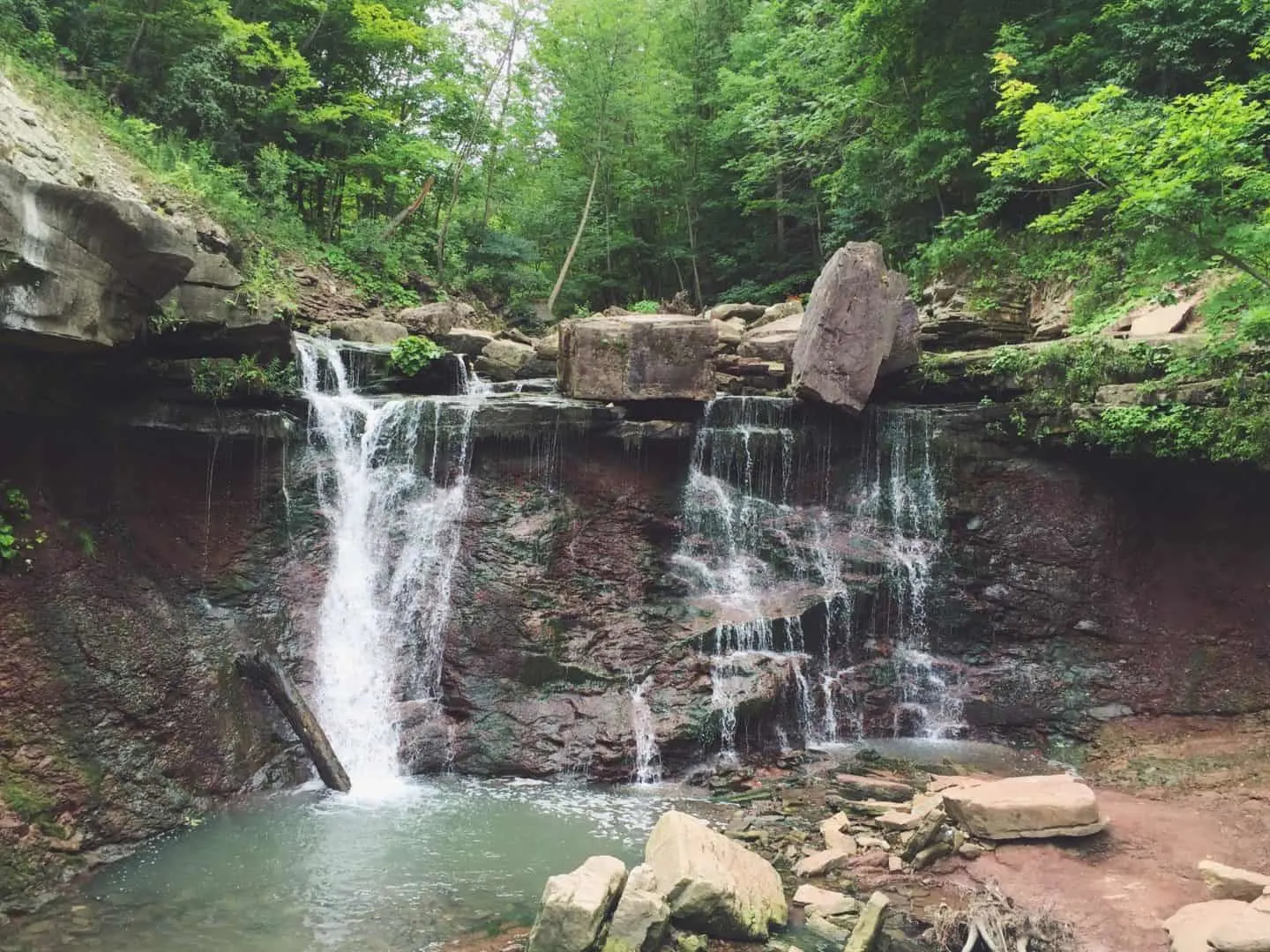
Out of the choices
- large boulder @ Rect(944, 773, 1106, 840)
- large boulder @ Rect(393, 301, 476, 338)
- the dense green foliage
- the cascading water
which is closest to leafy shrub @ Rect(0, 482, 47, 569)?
the dense green foliage

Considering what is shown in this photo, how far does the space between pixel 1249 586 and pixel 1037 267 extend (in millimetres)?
6705

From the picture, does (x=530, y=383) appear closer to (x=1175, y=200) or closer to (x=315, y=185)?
(x=1175, y=200)

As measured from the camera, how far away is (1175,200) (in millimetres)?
7426

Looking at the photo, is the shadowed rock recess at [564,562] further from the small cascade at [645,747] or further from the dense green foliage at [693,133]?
the dense green foliage at [693,133]

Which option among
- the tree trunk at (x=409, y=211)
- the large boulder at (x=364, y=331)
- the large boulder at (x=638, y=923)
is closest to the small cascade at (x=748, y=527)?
the large boulder at (x=638, y=923)

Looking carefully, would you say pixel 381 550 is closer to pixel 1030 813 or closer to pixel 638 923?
pixel 638 923

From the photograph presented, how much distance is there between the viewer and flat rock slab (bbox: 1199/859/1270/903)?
546 centimetres

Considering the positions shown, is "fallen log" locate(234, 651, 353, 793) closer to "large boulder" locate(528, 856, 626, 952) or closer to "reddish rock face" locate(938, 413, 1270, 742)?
"large boulder" locate(528, 856, 626, 952)

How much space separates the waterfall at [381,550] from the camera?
30.1 ft

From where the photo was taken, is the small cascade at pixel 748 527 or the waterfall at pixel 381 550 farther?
the small cascade at pixel 748 527

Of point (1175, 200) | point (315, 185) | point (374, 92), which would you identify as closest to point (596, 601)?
point (1175, 200)

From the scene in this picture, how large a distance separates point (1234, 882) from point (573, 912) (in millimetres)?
4840

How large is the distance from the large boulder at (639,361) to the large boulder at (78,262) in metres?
5.37

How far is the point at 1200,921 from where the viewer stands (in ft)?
16.8
